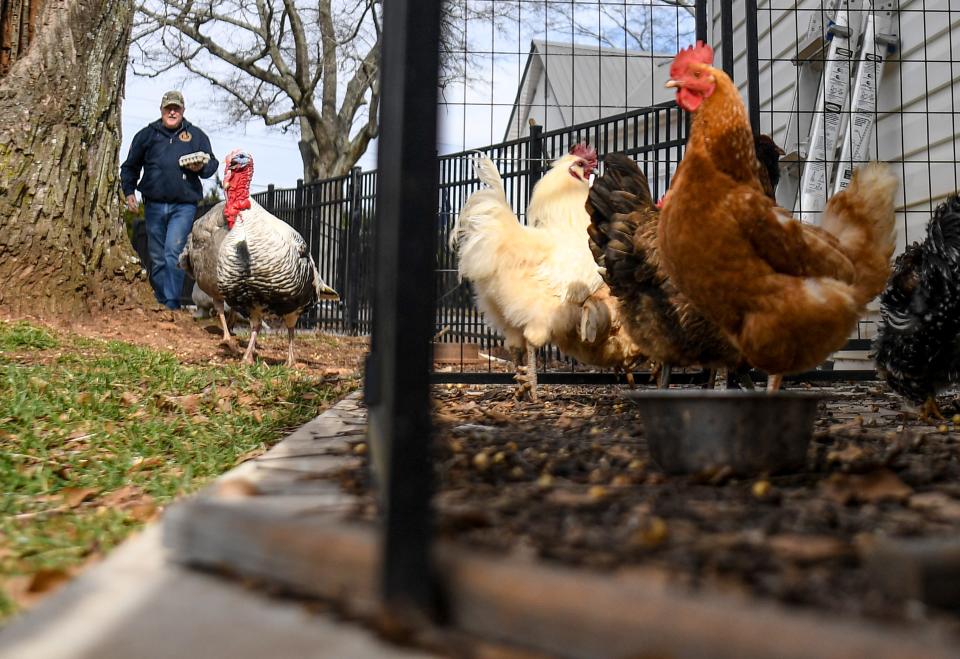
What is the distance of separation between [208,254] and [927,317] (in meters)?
5.80

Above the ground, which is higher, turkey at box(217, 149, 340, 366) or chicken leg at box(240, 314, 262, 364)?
turkey at box(217, 149, 340, 366)

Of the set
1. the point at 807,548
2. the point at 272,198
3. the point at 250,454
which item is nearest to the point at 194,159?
the point at 272,198

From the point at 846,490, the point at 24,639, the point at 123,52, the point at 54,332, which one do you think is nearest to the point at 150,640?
the point at 24,639

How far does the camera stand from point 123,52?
23.9 feet

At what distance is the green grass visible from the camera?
2168mm

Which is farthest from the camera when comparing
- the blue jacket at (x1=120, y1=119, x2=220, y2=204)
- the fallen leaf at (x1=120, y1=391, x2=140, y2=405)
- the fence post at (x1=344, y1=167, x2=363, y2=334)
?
the fence post at (x1=344, y1=167, x2=363, y2=334)

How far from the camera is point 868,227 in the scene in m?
3.53

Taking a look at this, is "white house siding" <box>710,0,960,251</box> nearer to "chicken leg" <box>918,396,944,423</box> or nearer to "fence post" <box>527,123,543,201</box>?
"fence post" <box>527,123,543,201</box>

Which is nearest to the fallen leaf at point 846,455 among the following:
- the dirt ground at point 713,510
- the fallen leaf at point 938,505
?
the dirt ground at point 713,510

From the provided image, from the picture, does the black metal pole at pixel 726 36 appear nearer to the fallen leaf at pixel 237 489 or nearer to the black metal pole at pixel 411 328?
the black metal pole at pixel 411 328

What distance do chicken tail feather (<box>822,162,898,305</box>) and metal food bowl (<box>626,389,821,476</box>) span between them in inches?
58.3

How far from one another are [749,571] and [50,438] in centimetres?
303

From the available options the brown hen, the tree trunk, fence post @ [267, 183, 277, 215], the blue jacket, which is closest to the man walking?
the blue jacket

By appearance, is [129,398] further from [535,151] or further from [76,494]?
[535,151]
